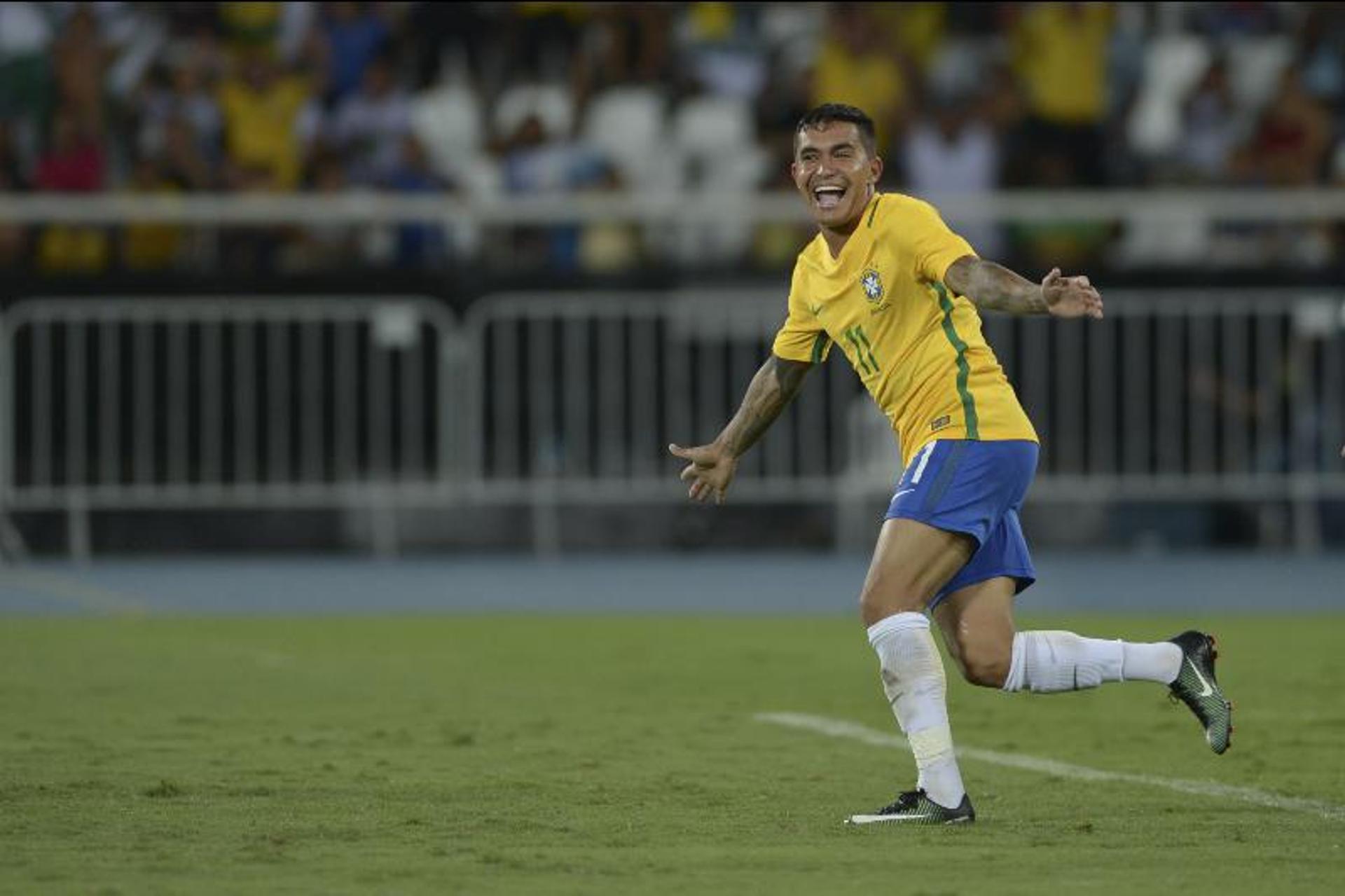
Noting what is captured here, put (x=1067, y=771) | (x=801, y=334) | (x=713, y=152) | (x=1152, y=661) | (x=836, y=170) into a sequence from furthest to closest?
(x=713, y=152), (x=1067, y=771), (x=801, y=334), (x=1152, y=661), (x=836, y=170)

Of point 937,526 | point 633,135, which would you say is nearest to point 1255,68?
point 633,135

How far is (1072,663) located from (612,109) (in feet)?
43.1

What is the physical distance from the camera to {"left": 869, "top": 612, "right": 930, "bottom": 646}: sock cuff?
8047 mm

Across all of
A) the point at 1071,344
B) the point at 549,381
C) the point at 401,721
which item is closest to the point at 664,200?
the point at 549,381

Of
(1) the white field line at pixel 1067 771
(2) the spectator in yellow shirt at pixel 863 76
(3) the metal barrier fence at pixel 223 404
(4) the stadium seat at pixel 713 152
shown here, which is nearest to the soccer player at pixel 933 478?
(1) the white field line at pixel 1067 771

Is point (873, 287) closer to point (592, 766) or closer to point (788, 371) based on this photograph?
point (788, 371)

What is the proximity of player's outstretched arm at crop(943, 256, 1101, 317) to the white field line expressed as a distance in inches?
65.8

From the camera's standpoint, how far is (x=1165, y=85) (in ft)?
71.4

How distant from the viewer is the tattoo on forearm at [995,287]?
757 cm

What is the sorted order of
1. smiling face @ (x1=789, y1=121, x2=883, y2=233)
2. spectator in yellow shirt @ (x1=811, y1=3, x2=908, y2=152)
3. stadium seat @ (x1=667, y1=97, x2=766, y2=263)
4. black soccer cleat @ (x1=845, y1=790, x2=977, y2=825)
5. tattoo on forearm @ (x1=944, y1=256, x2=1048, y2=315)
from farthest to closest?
spectator in yellow shirt @ (x1=811, y1=3, x2=908, y2=152)
stadium seat @ (x1=667, y1=97, x2=766, y2=263)
smiling face @ (x1=789, y1=121, x2=883, y2=233)
black soccer cleat @ (x1=845, y1=790, x2=977, y2=825)
tattoo on forearm @ (x1=944, y1=256, x2=1048, y2=315)

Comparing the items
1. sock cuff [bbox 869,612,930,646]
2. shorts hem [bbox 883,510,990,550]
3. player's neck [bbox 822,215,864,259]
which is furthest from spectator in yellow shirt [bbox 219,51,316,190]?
sock cuff [bbox 869,612,930,646]

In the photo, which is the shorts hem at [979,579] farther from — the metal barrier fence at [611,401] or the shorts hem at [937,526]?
the metal barrier fence at [611,401]

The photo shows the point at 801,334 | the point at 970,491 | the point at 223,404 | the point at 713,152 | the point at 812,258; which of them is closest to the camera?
the point at 970,491

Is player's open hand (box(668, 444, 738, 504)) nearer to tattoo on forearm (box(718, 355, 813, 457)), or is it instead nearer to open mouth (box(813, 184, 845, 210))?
tattoo on forearm (box(718, 355, 813, 457))
